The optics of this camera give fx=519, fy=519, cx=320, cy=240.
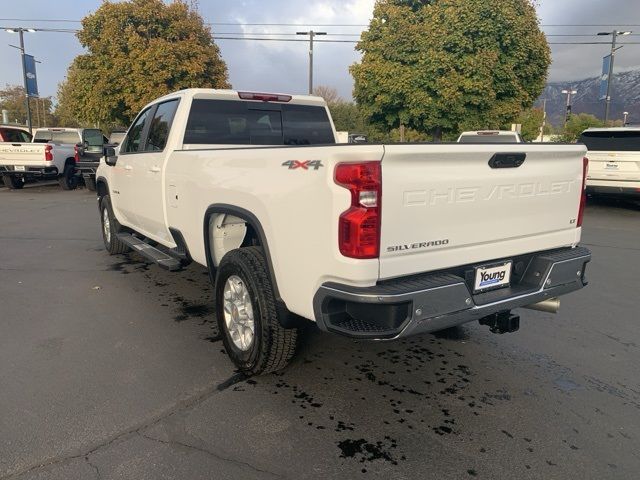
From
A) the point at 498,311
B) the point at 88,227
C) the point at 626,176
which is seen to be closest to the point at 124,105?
the point at 88,227

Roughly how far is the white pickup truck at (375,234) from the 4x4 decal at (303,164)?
11mm

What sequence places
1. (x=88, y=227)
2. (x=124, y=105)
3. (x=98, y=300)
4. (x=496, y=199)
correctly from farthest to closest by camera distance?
(x=124, y=105)
(x=88, y=227)
(x=98, y=300)
(x=496, y=199)

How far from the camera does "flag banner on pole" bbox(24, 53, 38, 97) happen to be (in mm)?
28170

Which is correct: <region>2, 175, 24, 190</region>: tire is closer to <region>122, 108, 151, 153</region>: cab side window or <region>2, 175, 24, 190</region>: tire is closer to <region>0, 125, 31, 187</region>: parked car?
<region>0, 125, 31, 187</region>: parked car

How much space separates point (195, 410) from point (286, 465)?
31.2 inches

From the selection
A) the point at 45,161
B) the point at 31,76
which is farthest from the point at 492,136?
the point at 31,76

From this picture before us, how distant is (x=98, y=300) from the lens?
5316 millimetres

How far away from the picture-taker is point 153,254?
522 centimetres

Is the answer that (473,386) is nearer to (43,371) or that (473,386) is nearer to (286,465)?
(286,465)

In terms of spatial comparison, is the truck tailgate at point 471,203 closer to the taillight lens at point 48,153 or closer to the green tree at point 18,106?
the taillight lens at point 48,153

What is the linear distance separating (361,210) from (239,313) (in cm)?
146

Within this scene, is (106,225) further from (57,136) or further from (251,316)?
(57,136)

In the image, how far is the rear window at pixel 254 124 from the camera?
489 centimetres

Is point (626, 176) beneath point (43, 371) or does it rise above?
above
